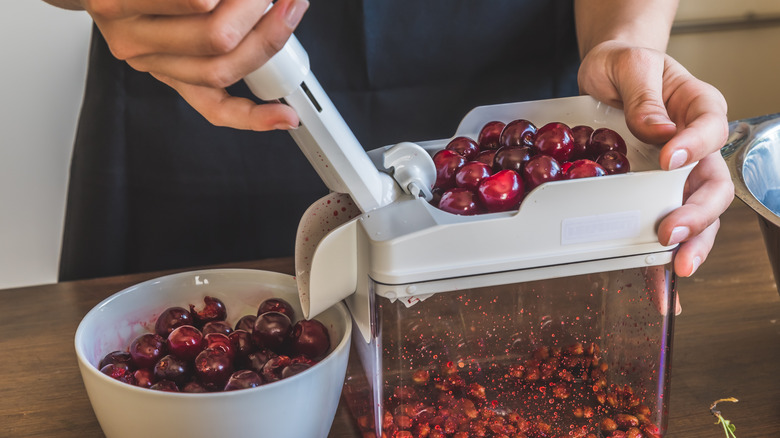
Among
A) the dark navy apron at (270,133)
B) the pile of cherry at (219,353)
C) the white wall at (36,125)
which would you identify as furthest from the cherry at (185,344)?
the white wall at (36,125)

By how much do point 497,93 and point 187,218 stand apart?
1.40ft

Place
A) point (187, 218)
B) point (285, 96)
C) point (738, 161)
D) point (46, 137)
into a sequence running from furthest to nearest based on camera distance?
1. point (46, 137)
2. point (187, 218)
3. point (738, 161)
4. point (285, 96)

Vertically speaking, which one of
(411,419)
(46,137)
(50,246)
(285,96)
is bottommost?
(50,246)

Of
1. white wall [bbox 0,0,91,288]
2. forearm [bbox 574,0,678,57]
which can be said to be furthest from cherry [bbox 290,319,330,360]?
white wall [bbox 0,0,91,288]

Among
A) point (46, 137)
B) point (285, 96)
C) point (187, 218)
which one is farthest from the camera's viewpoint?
point (46, 137)

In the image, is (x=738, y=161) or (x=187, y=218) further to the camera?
(x=187, y=218)

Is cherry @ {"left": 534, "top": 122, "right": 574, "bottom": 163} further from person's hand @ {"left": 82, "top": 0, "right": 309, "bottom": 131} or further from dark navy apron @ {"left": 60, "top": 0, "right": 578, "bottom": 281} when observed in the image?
dark navy apron @ {"left": 60, "top": 0, "right": 578, "bottom": 281}

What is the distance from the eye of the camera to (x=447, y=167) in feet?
1.74

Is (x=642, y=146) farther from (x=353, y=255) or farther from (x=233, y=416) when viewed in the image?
(x=233, y=416)

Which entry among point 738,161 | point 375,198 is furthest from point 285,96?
point 738,161

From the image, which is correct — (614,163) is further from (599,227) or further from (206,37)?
(206,37)

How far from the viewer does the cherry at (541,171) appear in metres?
0.48

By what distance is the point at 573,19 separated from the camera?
38.1 inches

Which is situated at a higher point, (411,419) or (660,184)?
(660,184)
